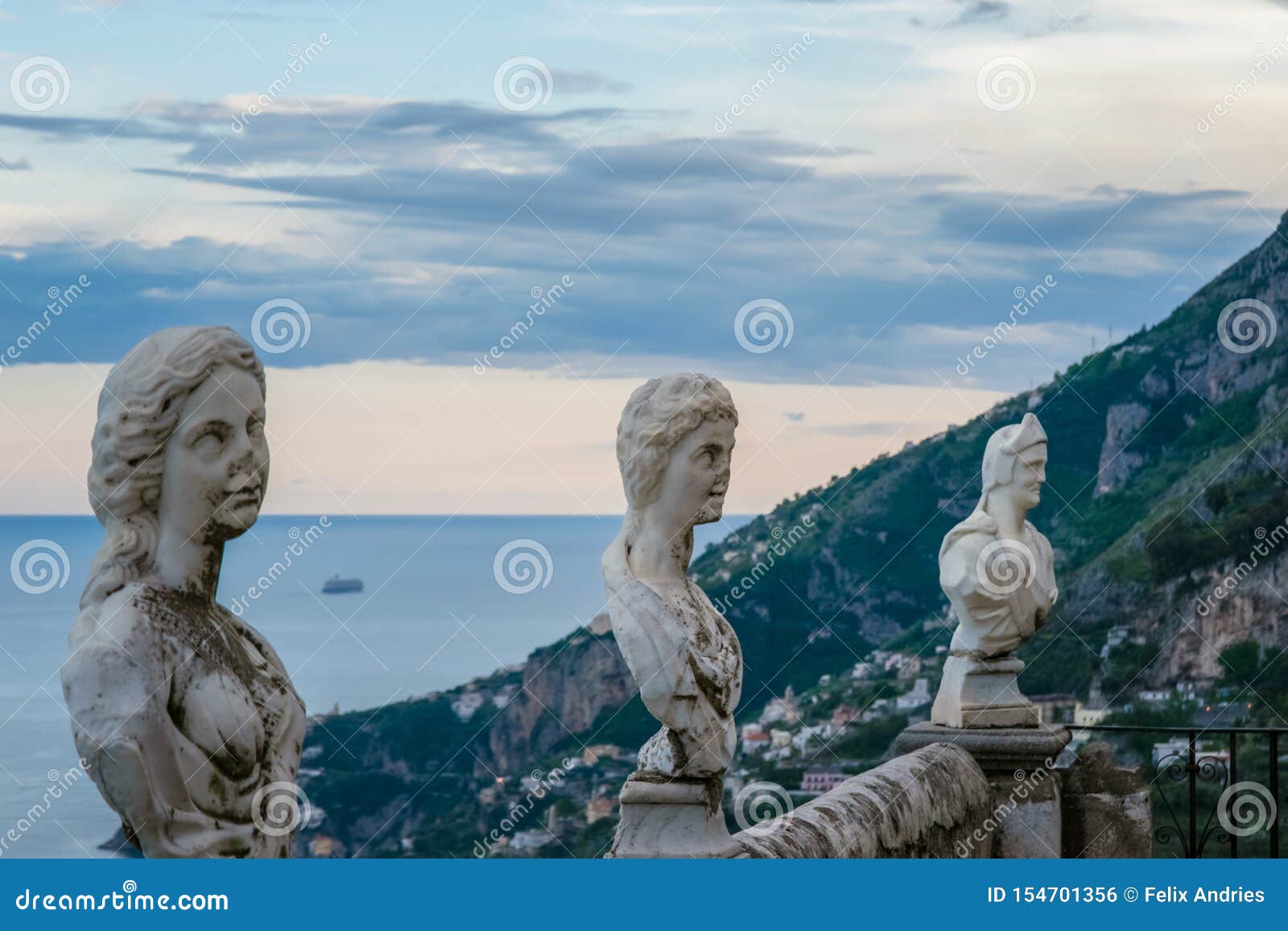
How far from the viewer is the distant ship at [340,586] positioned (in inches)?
385

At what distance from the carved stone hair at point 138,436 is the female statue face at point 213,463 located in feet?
0.09

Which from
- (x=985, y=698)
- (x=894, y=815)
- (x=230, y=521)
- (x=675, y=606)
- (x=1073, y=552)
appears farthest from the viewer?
(x=1073, y=552)

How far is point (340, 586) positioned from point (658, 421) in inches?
161

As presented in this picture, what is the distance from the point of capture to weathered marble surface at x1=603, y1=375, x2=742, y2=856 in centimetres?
683

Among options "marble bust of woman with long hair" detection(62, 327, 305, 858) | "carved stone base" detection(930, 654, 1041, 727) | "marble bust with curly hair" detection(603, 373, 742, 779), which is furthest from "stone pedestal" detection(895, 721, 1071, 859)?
"marble bust of woman with long hair" detection(62, 327, 305, 858)

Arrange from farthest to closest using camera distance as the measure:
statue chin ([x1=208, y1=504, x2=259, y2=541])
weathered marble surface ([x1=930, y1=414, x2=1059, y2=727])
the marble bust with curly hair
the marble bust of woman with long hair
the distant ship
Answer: weathered marble surface ([x1=930, y1=414, x2=1059, y2=727]) < the distant ship < the marble bust with curly hair < statue chin ([x1=208, y1=504, x2=259, y2=541]) < the marble bust of woman with long hair

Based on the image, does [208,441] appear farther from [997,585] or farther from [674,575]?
[997,585]

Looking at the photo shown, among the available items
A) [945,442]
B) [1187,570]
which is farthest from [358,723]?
[1187,570]

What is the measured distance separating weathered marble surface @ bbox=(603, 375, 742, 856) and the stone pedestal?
4.85 m

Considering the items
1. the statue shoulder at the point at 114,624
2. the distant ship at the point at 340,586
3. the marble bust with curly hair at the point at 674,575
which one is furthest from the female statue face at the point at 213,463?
the distant ship at the point at 340,586

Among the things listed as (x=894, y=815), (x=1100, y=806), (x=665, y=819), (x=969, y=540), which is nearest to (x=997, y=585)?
(x=969, y=540)

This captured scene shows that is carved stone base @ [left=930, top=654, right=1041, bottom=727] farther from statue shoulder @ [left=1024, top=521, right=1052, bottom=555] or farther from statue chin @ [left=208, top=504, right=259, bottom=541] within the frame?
statue chin @ [left=208, top=504, right=259, bottom=541]

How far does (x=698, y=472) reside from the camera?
6.96m

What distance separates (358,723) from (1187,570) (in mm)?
25231
